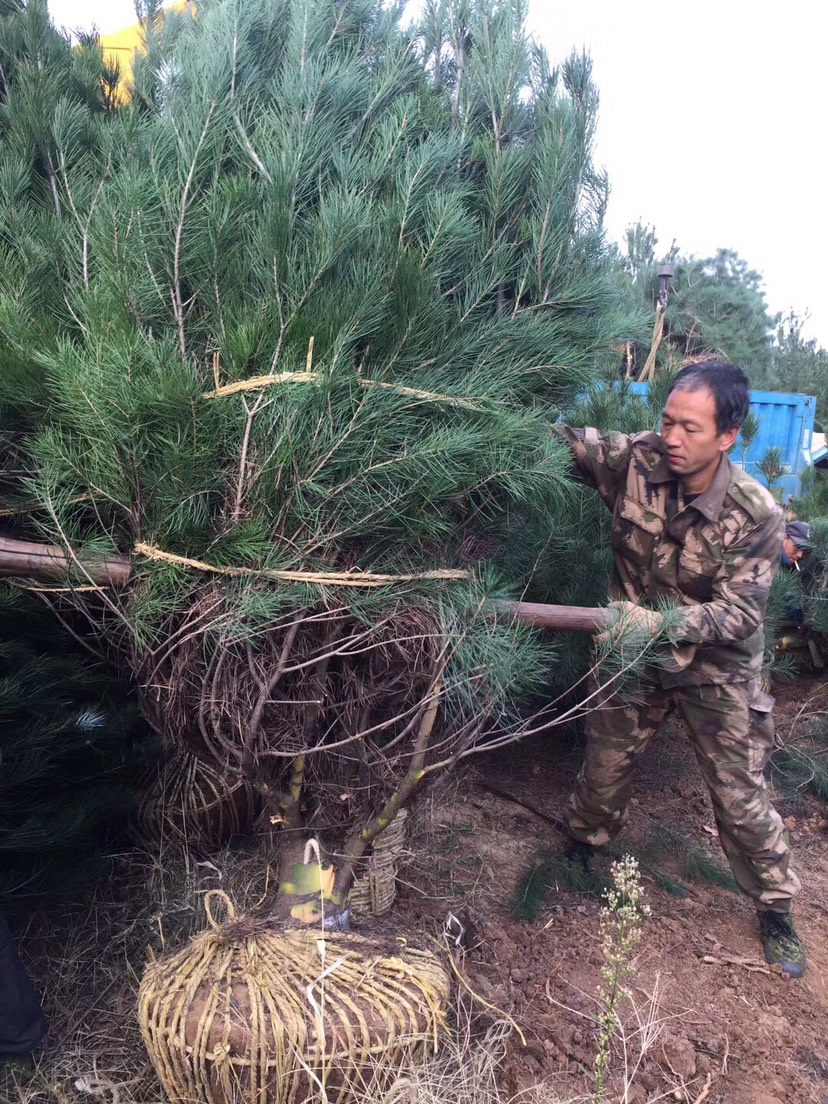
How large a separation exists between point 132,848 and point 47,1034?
0.60 metres

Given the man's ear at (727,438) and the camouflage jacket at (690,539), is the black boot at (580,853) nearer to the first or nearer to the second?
the camouflage jacket at (690,539)

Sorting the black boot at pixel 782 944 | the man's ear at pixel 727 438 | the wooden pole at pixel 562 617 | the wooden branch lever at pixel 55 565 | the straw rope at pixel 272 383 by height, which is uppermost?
the straw rope at pixel 272 383

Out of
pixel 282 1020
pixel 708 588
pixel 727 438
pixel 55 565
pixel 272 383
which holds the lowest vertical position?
pixel 282 1020

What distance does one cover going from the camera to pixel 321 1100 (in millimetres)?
1755

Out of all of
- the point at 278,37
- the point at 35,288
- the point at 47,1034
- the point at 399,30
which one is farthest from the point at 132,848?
the point at 399,30

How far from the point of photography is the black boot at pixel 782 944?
3.04 metres

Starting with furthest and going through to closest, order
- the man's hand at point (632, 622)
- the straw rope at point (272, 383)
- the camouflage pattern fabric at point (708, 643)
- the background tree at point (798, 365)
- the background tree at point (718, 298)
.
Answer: the background tree at point (718, 298), the background tree at point (798, 365), the camouflage pattern fabric at point (708, 643), the man's hand at point (632, 622), the straw rope at point (272, 383)

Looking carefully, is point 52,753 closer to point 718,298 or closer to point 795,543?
point 795,543

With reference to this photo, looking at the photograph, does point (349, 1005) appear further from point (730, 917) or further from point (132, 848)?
point (730, 917)

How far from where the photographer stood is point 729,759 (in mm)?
3092

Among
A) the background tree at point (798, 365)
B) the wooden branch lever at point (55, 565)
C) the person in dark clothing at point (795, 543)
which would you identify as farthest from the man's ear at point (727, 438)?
the background tree at point (798, 365)

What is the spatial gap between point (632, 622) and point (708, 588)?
1.02 metres

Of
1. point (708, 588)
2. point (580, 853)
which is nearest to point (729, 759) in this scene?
point (708, 588)

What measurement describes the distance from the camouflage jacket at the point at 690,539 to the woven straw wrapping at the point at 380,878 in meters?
1.05
